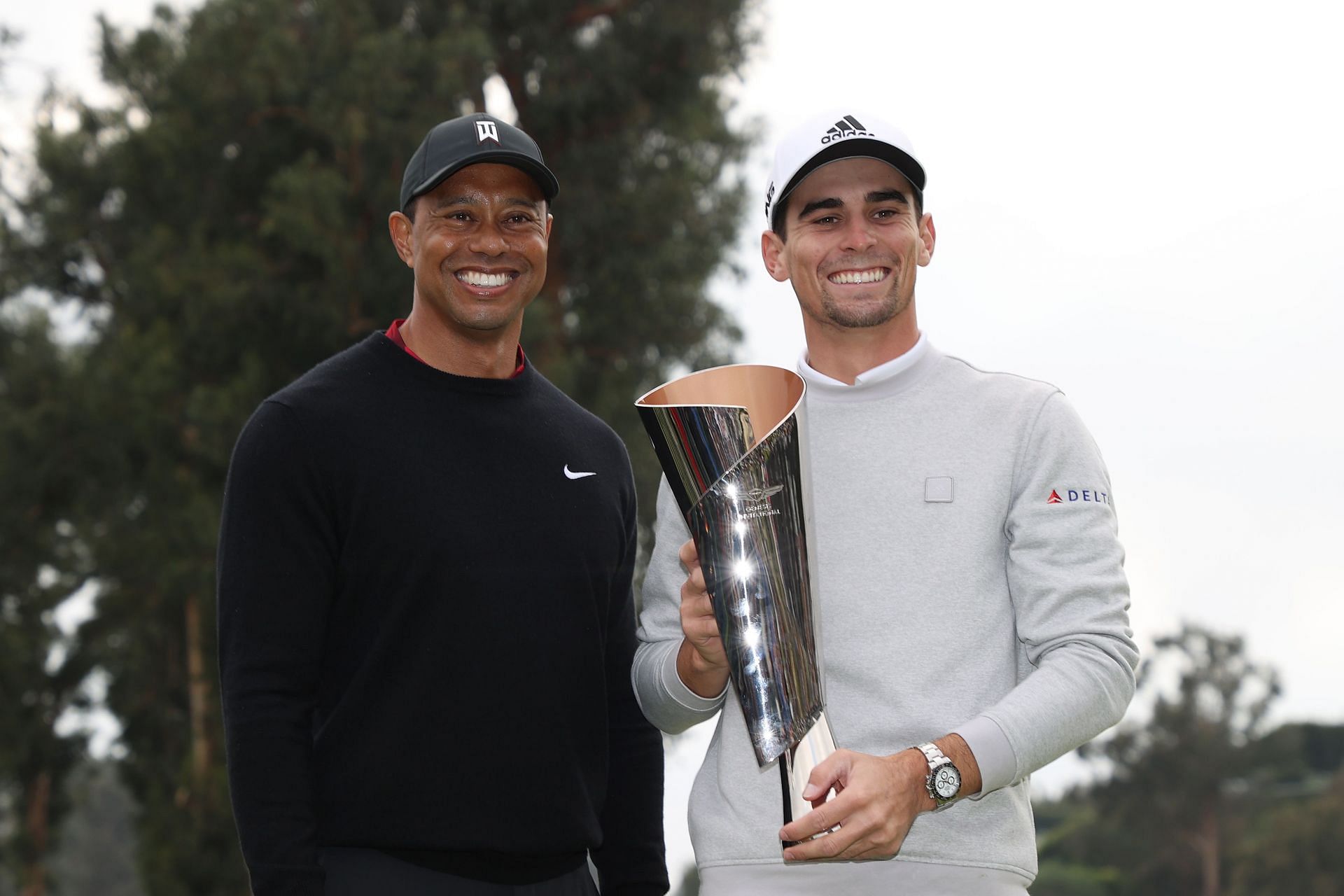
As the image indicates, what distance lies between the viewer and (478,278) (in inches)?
140

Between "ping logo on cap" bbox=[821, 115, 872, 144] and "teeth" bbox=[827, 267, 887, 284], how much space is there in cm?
26

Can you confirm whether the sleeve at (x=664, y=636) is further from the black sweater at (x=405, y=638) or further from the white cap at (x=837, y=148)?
the white cap at (x=837, y=148)

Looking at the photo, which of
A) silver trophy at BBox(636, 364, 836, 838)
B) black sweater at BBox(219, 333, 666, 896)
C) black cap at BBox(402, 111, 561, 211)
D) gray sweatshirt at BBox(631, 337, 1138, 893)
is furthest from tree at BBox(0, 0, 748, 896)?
silver trophy at BBox(636, 364, 836, 838)

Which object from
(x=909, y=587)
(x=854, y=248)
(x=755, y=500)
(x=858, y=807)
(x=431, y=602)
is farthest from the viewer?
(x=431, y=602)

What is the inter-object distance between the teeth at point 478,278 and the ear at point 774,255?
2.21 feet

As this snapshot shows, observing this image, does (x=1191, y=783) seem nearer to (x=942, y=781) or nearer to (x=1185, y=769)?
(x=1185, y=769)

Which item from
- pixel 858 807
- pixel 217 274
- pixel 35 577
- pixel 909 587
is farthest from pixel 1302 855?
pixel 858 807

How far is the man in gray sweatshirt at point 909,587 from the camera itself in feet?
8.75

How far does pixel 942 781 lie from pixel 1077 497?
0.60 meters

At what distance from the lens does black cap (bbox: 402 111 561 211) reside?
350 cm

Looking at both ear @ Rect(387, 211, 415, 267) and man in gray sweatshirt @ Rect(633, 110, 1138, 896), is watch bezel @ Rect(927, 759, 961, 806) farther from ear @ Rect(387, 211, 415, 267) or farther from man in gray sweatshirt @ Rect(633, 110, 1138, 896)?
ear @ Rect(387, 211, 415, 267)

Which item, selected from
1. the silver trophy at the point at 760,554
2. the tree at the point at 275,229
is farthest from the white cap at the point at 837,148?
the tree at the point at 275,229

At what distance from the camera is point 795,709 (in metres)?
2.63

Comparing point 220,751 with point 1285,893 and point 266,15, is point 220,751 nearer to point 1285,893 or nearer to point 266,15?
point 266,15
